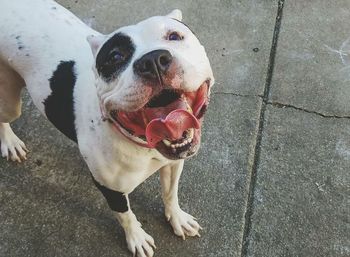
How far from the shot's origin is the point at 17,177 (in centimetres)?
379

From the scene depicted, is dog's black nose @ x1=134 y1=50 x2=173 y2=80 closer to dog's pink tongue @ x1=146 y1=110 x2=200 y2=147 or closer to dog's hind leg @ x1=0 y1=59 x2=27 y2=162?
dog's pink tongue @ x1=146 y1=110 x2=200 y2=147

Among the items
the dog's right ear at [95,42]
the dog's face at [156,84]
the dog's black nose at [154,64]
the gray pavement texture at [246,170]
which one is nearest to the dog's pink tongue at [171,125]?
the dog's face at [156,84]

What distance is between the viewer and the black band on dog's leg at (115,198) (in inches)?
113

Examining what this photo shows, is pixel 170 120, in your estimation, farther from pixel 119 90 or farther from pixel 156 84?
A: pixel 119 90

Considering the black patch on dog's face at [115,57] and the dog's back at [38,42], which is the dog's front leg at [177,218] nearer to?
the dog's back at [38,42]

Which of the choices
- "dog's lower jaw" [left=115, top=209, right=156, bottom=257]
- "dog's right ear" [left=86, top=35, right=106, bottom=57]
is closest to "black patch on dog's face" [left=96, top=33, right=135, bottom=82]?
"dog's right ear" [left=86, top=35, right=106, bottom=57]

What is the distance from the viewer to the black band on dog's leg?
2874 mm

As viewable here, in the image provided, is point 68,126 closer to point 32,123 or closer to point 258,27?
point 32,123

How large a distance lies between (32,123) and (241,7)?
2.23m

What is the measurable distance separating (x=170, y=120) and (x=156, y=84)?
0.17 meters

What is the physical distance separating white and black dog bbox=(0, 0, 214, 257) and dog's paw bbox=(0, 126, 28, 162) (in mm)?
279

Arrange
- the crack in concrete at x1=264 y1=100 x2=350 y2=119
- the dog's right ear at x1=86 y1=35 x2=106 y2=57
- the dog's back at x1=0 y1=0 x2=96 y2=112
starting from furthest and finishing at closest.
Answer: the crack in concrete at x1=264 y1=100 x2=350 y2=119, the dog's back at x1=0 y1=0 x2=96 y2=112, the dog's right ear at x1=86 y1=35 x2=106 y2=57

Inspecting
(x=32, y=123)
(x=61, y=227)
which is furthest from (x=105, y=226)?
(x=32, y=123)

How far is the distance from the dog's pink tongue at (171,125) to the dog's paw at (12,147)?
188cm
